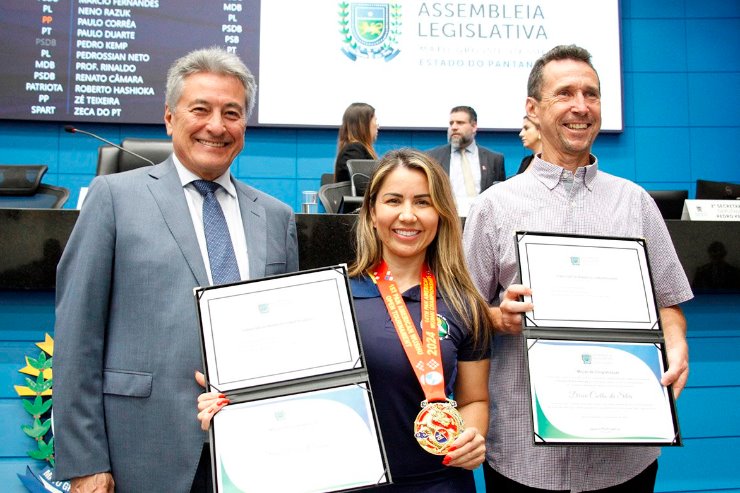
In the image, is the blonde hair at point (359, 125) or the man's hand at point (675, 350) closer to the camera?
the man's hand at point (675, 350)

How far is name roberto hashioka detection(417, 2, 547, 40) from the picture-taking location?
571cm

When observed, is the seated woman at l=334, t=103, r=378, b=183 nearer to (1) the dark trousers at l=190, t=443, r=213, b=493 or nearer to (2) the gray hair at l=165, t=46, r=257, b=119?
(2) the gray hair at l=165, t=46, r=257, b=119

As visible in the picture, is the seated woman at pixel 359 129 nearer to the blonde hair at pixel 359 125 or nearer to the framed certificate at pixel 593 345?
the blonde hair at pixel 359 125

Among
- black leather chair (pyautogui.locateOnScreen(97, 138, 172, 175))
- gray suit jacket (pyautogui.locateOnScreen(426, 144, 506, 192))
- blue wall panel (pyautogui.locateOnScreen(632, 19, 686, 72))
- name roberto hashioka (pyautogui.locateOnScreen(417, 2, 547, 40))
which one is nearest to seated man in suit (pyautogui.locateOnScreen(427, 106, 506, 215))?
gray suit jacket (pyautogui.locateOnScreen(426, 144, 506, 192))

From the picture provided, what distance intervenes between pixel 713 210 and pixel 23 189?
3.34m

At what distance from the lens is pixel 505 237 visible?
1.67 meters

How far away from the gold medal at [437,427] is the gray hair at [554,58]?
A: 846mm

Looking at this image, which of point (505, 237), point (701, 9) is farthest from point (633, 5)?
point (505, 237)

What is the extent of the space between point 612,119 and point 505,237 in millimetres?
4753

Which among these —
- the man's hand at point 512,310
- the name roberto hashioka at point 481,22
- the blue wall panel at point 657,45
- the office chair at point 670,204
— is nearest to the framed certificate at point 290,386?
the man's hand at point 512,310

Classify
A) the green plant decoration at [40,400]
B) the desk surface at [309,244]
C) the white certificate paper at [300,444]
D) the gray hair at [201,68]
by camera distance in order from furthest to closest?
the green plant decoration at [40,400] < the desk surface at [309,244] < the gray hair at [201,68] < the white certificate paper at [300,444]

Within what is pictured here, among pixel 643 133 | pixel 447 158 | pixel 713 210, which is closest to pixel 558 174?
pixel 713 210

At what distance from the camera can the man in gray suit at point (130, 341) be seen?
4.58ft

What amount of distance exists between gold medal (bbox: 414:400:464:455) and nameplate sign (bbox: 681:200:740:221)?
1.96 m
